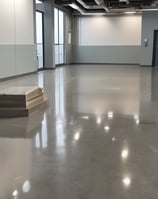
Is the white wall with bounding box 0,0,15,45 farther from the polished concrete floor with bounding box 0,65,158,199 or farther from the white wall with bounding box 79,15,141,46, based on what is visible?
the white wall with bounding box 79,15,141,46

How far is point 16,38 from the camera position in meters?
11.4

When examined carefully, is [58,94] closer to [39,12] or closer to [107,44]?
[39,12]

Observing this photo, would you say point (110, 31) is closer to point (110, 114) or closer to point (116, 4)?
point (116, 4)

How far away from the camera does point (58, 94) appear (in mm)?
7473

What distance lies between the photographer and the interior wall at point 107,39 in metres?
19.3

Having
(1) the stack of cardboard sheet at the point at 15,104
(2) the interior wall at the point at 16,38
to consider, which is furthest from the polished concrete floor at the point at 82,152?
(2) the interior wall at the point at 16,38

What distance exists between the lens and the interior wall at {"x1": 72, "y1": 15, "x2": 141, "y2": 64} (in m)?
19.3

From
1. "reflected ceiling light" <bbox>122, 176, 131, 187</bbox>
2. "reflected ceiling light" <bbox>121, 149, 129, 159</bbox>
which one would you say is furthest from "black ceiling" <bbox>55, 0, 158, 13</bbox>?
"reflected ceiling light" <bbox>122, 176, 131, 187</bbox>

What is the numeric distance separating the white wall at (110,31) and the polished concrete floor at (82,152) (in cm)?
1397

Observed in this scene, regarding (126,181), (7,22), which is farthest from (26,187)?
(7,22)

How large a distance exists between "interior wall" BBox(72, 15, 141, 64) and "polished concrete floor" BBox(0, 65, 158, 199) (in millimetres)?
13978

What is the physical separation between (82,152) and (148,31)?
1489cm

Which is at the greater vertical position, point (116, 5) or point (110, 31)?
point (116, 5)

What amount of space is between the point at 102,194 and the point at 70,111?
331 centimetres
